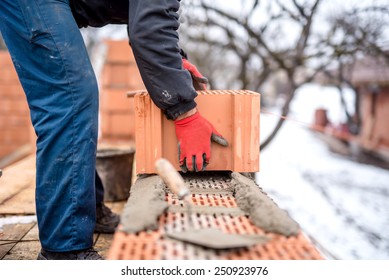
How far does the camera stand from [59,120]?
1716 millimetres

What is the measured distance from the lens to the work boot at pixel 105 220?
2.42 meters

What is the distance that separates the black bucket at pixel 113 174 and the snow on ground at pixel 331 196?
2.05m

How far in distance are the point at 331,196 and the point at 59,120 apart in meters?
8.50

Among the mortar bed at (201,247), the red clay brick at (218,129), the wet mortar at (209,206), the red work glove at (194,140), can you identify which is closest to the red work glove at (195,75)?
the red clay brick at (218,129)

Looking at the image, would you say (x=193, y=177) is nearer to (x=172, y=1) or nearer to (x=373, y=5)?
(x=172, y=1)

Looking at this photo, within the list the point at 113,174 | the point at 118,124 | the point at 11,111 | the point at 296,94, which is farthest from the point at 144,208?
the point at 296,94

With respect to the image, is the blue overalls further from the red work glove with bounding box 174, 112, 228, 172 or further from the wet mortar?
the wet mortar

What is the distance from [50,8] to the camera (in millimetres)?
1769

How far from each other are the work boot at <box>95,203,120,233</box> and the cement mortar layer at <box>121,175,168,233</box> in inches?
31.4

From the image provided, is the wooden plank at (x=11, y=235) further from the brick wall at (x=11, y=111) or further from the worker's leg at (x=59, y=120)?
the brick wall at (x=11, y=111)

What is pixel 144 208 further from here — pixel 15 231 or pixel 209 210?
pixel 15 231

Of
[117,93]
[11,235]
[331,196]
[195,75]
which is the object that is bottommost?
[331,196]
